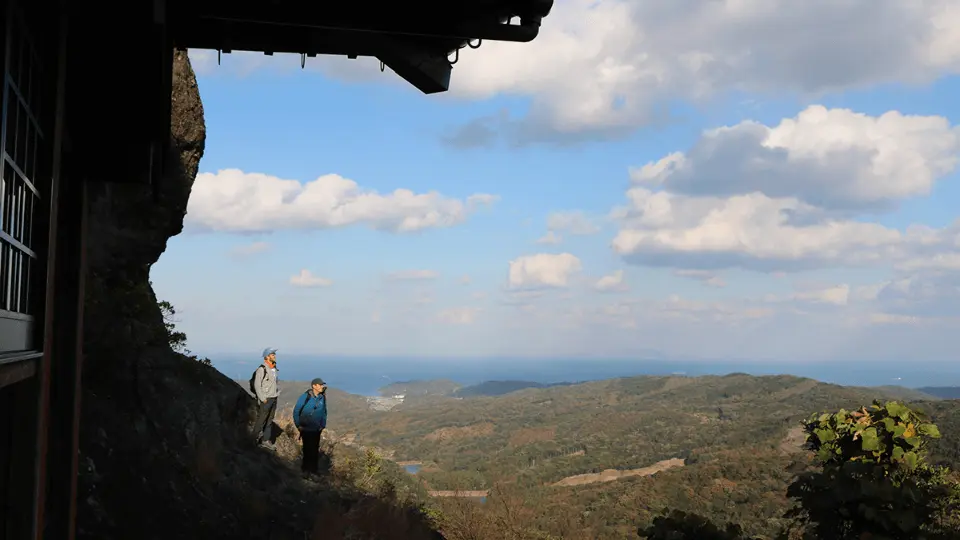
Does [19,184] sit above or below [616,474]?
above

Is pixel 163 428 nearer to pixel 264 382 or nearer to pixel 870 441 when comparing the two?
pixel 264 382

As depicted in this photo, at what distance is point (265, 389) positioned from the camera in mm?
12953

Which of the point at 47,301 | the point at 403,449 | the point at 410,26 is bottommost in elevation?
the point at 403,449

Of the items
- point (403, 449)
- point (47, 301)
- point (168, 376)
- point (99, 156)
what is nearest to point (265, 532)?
point (168, 376)

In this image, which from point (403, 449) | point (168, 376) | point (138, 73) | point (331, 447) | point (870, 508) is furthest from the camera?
point (403, 449)

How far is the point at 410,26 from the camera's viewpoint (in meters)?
4.46

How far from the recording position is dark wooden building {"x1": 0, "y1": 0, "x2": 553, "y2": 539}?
11.7ft

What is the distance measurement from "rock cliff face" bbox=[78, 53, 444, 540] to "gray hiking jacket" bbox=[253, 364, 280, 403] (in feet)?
2.86

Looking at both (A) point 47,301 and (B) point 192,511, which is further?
(B) point 192,511

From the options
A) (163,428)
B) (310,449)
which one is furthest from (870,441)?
(163,428)

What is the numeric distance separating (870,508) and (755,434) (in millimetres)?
65792

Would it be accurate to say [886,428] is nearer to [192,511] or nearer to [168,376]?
[192,511]

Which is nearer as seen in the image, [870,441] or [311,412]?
[870,441]

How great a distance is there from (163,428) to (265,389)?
1.93m
